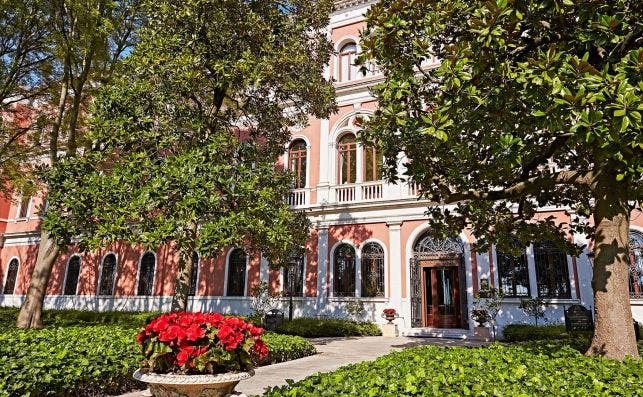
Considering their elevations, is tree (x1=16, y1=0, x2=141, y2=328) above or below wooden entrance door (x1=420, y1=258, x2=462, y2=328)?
above

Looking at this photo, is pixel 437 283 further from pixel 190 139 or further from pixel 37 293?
pixel 37 293

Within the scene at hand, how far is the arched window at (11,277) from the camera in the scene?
83.7 ft

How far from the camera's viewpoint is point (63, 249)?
838 cm

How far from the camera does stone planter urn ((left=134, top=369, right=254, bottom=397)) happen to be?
3729mm

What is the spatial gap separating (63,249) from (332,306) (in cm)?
1038

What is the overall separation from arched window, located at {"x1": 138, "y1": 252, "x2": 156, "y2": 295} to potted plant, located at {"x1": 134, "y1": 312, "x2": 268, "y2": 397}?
60.8ft

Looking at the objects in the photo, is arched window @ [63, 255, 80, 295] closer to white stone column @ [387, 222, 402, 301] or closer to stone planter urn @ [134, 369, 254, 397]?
white stone column @ [387, 222, 402, 301]

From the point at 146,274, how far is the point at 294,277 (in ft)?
28.3

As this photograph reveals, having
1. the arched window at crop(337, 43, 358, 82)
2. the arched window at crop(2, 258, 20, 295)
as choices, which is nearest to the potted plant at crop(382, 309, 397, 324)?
the arched window at crop(337, 43, 358, 82)

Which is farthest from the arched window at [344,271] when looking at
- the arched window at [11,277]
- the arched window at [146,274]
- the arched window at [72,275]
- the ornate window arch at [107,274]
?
the arched window at [11,277]

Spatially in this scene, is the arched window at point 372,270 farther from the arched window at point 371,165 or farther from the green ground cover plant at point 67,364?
the green ground cover plant at point 67,364

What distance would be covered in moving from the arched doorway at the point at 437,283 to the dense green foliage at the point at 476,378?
10.4 m

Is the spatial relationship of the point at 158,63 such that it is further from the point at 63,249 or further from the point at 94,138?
the point at 63,249

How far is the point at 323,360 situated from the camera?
29.5 ft
